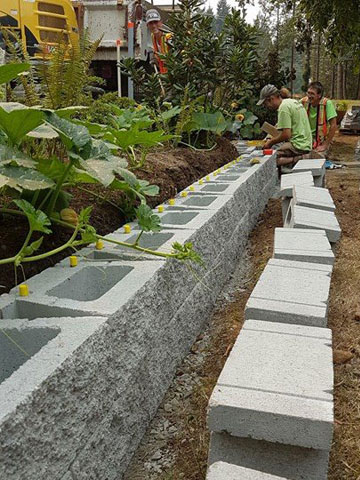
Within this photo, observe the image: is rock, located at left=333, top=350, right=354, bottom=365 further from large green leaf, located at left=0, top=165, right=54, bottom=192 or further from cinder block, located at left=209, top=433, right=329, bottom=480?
large green leaf, located at left=0, top=165, right=54, bottom=192

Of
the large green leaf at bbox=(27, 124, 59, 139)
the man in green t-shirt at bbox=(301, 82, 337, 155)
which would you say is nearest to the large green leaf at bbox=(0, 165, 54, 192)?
the large green leaf at bbox=(27, 124, 59, 139)

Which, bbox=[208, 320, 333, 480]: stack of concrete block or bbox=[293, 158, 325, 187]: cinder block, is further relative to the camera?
bbox=[293, 158, 325, 187]: cinder block

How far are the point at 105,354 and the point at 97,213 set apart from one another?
158 centimetres

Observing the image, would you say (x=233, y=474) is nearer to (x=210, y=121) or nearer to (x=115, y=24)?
(x=210, y=121)

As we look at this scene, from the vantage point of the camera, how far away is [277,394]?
1774 millimetres

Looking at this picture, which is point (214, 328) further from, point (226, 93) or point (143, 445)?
point (226, 93)

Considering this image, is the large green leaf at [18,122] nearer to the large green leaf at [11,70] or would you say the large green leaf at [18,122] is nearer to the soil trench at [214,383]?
the large green leaf at [11,70]

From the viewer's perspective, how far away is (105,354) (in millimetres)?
1878

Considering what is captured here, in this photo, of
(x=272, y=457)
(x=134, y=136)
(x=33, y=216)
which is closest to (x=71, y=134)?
(x=33, y=216)

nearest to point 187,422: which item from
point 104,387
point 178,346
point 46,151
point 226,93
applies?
point 178,346

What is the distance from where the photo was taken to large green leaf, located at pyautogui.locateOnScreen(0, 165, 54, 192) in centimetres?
213

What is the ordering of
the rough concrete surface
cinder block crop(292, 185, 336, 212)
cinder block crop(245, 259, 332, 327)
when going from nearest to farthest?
1. cinder block crop(245, 259, 332, 327)
2. cinder block crop(292, 185, 336, 212)
3. the rough concrete surface

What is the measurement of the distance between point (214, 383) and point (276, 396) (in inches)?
Answer: 37.0

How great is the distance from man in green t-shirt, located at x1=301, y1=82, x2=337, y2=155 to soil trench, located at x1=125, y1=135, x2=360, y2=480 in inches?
150
